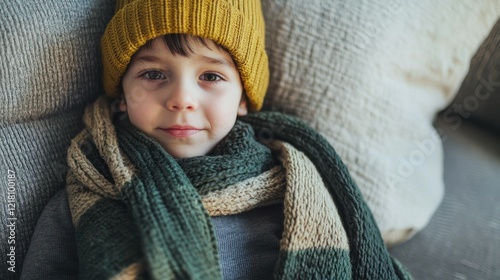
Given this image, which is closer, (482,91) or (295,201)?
(295,201)

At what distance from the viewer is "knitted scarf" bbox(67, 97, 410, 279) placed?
2.31ft

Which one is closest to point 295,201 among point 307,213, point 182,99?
point 307,213

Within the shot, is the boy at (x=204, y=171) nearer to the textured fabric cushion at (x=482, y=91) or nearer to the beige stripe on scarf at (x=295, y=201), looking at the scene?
the beige stripe on scarf at (x=295, y=201)

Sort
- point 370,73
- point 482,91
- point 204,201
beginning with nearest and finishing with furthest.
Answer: point 204,201 < point 370,73 < point 482,91

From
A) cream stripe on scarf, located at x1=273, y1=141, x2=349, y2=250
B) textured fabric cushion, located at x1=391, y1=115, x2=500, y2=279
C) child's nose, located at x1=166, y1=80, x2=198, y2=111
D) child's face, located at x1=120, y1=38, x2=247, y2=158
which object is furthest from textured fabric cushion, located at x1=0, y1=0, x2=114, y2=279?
textured fabric cushion, located at x1=391, y1=115, x2=500, y2=279

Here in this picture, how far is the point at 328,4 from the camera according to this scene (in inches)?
38.9

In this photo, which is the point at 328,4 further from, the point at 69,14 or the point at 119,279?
the point at 119,279

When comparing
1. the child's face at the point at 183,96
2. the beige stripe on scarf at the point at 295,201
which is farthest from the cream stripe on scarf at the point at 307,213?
the child's face at the point at 183,96

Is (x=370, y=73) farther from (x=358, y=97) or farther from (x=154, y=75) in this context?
(x=154, y=75)

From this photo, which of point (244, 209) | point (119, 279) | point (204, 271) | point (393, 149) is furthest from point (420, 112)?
point (119, 279)

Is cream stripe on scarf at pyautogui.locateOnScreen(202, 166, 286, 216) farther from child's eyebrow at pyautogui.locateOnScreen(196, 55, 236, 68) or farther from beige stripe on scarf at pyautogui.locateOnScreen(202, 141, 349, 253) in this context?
child's eyebrow at pyautogui.locateOnScreen(196, 55, 236, 68)

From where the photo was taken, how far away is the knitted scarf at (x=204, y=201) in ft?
2.31

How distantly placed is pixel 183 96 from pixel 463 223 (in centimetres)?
70
